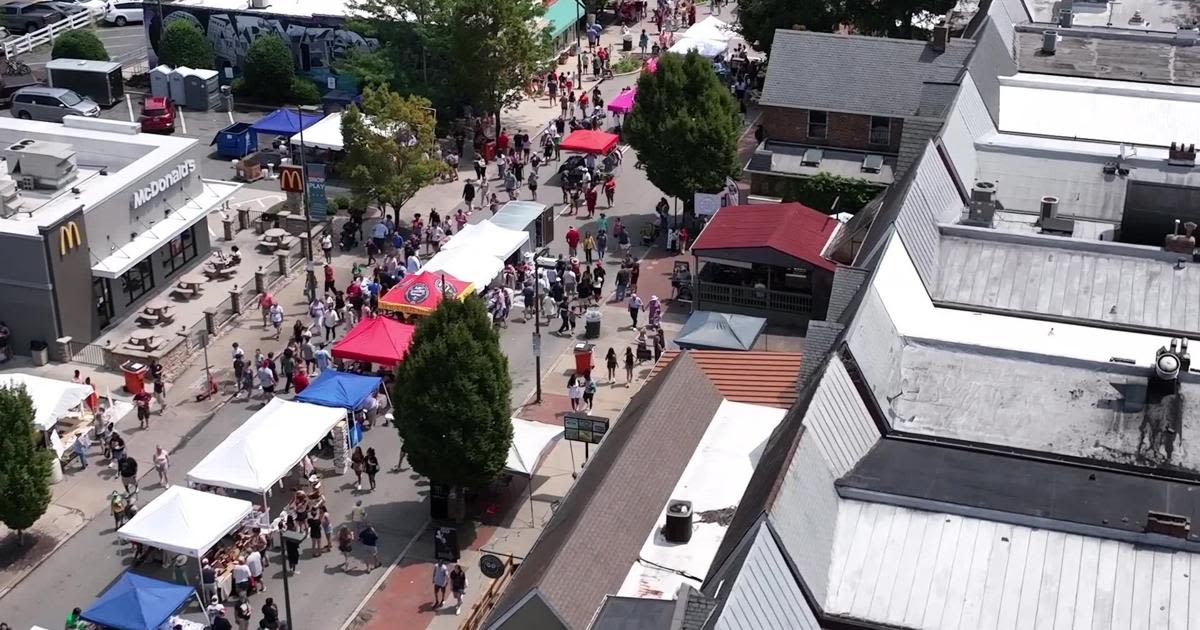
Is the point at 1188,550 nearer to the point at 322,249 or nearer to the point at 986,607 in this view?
the point at 986,607

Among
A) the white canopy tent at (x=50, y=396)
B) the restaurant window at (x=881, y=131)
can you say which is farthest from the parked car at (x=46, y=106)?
the restaurant window at (x=881, y=131)

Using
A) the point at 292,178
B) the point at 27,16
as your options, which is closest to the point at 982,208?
the point at 292,178

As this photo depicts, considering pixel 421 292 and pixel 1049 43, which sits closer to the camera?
pixel 421 292

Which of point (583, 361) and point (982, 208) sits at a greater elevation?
point (982, 208)

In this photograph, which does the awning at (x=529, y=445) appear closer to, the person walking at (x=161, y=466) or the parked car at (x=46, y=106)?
the person walking at (x=161, y=466)

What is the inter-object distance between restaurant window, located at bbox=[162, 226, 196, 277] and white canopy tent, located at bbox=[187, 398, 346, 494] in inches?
521

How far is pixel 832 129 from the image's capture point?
5306 cm

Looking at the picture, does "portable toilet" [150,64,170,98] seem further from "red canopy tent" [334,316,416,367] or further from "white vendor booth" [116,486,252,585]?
"white vendor booth" [116,486,252,585]

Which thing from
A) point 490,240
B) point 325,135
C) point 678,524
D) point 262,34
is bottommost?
point 490,240

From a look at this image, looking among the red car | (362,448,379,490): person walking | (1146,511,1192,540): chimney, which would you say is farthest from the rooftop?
the red car

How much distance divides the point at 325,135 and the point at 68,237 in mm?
15387

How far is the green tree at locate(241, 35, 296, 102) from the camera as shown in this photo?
221 feet

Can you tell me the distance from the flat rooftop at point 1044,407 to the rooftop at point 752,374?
16.3 feet

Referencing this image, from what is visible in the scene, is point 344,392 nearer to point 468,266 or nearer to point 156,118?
point 468,266
